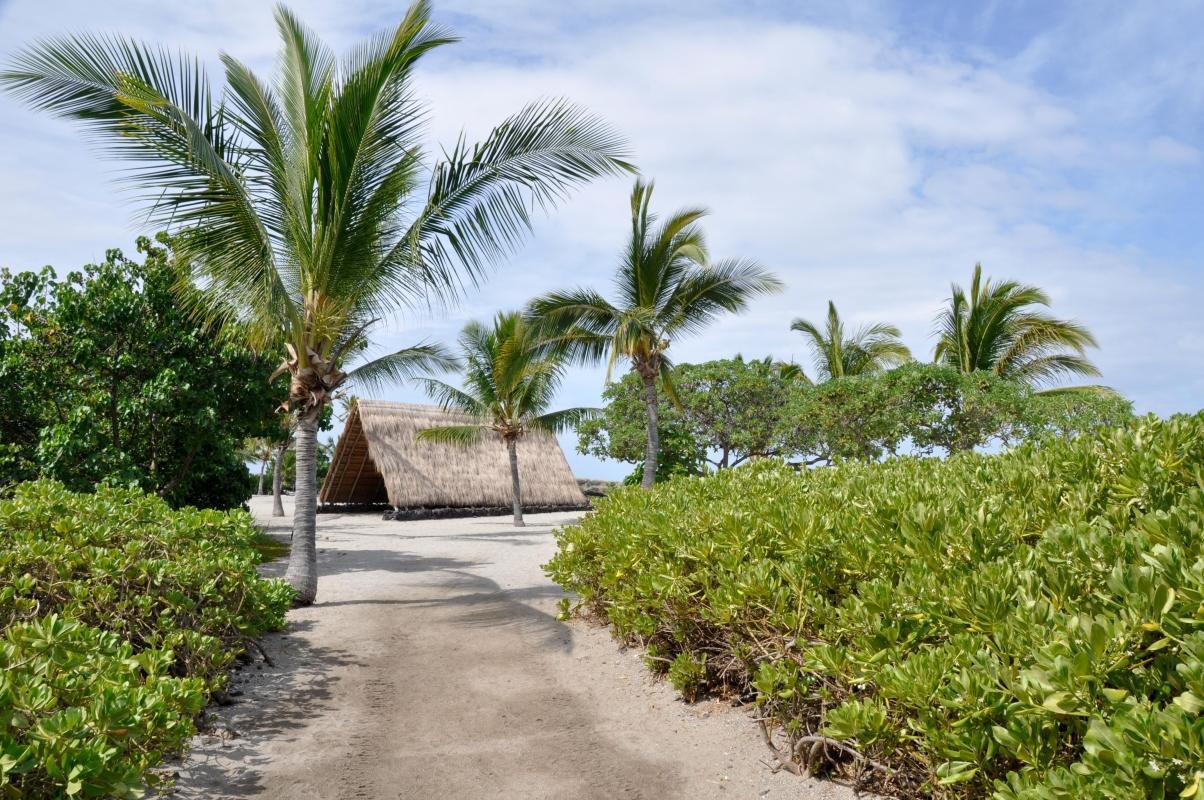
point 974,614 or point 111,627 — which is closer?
point 974,614

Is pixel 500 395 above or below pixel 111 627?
above

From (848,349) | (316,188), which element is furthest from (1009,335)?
(316,188)

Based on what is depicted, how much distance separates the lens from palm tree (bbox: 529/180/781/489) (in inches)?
635

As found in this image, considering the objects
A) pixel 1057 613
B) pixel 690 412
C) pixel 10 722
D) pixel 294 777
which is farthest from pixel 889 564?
pixel 690 412

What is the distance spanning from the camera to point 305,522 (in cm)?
892

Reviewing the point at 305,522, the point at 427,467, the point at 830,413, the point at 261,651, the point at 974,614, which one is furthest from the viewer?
the point at 427,467

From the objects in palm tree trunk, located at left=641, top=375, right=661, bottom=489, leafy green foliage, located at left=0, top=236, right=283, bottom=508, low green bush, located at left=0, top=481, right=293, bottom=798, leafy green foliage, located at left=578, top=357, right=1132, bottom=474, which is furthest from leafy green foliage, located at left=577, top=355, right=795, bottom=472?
low green bush, located at left=0, top=481, right=293, bottom=798

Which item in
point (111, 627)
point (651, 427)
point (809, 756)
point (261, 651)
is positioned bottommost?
point (809, 756)

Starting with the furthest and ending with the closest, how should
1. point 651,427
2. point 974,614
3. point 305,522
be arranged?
point 651,427, point 305,522, point 974,614

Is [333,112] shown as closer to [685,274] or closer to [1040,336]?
[685,274]

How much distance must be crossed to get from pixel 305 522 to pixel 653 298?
31.6 feet

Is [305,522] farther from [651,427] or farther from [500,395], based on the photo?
[500,395]

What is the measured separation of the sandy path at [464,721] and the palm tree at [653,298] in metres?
8.53

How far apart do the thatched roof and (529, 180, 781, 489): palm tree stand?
9.05m
